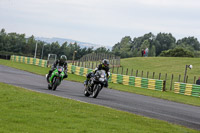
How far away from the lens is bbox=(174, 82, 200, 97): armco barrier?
31381mm

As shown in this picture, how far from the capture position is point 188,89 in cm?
3247

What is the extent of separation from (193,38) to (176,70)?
11488cm

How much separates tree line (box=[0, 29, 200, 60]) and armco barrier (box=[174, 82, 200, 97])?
62043mm

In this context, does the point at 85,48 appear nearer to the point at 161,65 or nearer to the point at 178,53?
the point at 178,53

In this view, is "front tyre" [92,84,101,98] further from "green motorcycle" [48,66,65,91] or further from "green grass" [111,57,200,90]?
"green grass" [111,57,200,90]

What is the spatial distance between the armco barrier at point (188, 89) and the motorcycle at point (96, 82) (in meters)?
14.5

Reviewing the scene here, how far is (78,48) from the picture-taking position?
5207 inches

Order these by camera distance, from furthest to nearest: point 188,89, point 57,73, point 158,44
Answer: point 158,44 → point 188,89 → point 57,73

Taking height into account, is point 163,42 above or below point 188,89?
above

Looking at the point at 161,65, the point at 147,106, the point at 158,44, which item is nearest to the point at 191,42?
the point at 158,44

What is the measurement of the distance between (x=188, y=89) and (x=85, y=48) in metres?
98.8

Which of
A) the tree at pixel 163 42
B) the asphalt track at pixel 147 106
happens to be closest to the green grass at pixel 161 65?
the asphalt track at pixel 147 106

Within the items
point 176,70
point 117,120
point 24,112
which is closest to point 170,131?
point 117,120

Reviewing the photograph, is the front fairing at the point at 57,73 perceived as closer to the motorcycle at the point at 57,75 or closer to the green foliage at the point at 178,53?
the motorcycle at the point at 57,75
